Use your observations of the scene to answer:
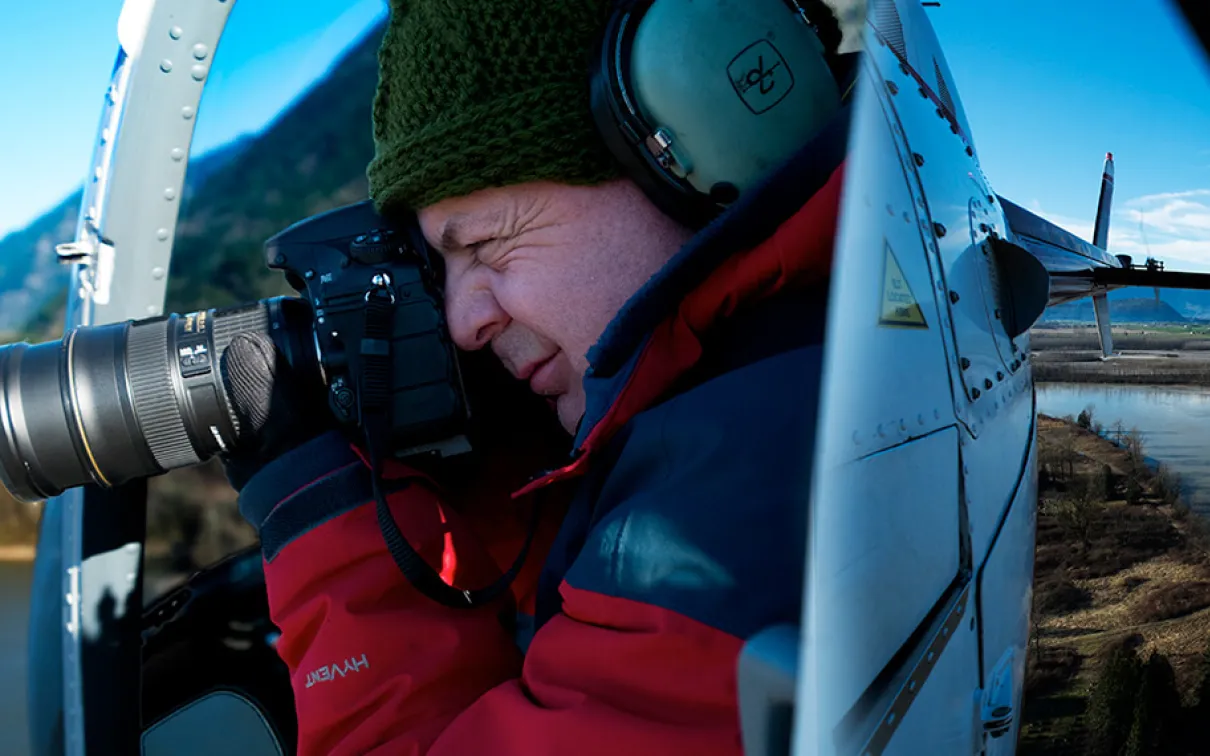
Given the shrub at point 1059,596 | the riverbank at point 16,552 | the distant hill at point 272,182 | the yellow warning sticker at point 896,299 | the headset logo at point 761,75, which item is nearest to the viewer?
the yellow warning sticker at point 896,299

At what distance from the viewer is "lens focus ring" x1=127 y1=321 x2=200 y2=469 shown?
3.87 ft

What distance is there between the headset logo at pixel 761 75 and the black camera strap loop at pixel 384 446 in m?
0.56

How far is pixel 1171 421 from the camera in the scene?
476 mm

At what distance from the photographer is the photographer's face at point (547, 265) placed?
0.99m

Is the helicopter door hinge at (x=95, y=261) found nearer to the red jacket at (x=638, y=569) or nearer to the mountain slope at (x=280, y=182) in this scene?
the mountain slope at (x=280, y=182)

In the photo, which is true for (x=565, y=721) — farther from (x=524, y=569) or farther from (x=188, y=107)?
(x=188, y=107)

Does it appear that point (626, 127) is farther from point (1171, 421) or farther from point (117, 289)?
point (117, 289)

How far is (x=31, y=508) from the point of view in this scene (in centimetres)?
193

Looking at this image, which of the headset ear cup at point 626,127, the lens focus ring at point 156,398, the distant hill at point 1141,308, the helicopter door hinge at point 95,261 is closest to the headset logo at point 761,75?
the headset ear cup at point 626,127

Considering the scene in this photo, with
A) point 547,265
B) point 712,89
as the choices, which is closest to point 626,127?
point 712,89

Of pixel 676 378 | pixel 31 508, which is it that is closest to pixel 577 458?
pixel 676 378

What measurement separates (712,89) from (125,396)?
90 cm

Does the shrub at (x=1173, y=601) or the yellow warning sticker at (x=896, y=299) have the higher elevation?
the yellow warning sticker at (x=896, y=299)

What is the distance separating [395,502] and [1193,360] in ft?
2.97
